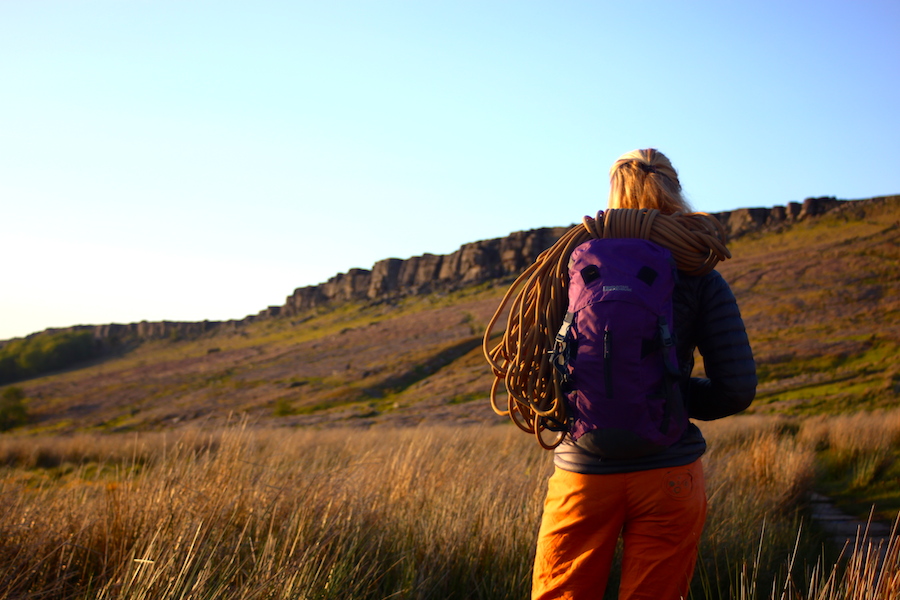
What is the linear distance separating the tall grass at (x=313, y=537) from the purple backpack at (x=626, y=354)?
638 millimetres

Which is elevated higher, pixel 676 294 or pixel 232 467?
pixel 676 294

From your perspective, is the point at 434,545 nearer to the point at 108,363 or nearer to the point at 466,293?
the point at 466,293

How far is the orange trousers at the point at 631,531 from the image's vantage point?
6.52 ft

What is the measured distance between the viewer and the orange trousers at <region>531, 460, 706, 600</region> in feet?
6.52

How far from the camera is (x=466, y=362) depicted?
46.8 meters

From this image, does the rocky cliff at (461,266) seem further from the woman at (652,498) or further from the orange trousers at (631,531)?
the orange trousers at (631,531)

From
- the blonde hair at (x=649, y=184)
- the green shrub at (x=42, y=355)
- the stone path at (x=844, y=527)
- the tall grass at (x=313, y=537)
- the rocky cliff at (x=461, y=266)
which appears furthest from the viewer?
the green shrub at (x=42, y=355)

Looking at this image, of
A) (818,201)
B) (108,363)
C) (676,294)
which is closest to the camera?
(676,294)

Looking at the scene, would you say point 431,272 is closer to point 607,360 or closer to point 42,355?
point 42,355

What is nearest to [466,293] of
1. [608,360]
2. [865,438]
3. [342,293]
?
[342,293]

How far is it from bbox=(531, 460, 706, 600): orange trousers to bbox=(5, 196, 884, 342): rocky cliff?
96.1 m

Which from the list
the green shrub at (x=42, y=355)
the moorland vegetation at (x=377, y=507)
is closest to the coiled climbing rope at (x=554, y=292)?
the moorland vegetation at (x=377, y=507)

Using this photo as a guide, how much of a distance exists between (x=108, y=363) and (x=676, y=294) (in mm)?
115573

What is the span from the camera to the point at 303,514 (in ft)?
10.5
